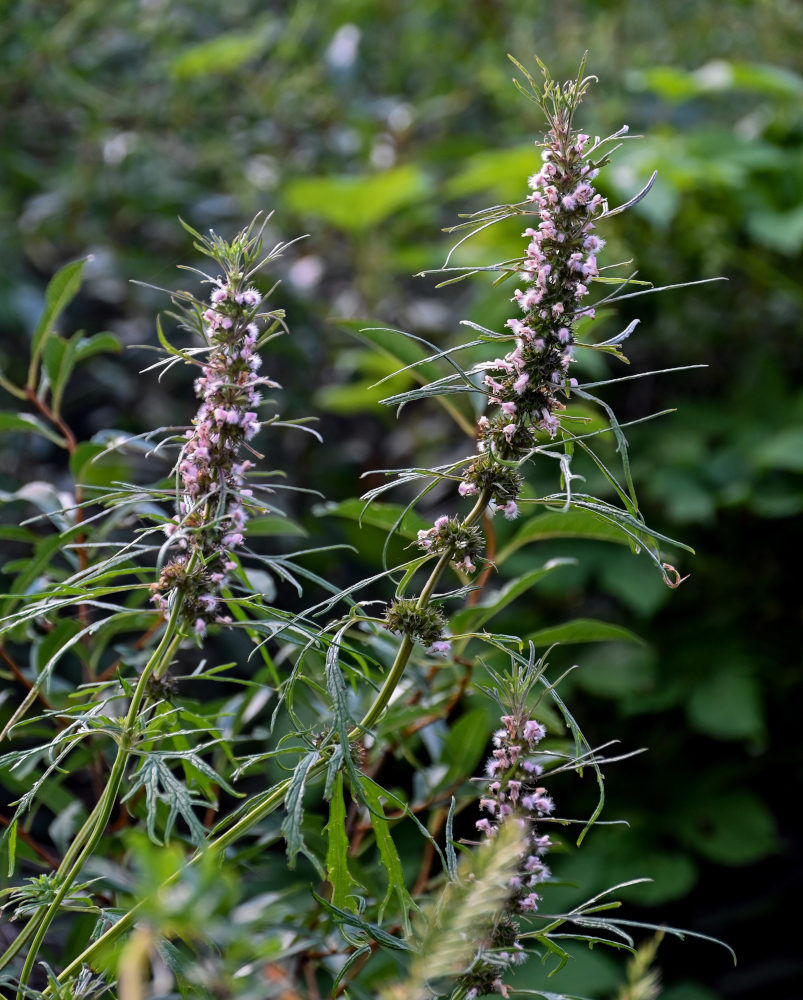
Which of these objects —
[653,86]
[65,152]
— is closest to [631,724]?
[653,86]

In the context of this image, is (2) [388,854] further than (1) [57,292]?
No

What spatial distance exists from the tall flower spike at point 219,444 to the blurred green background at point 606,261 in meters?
0.78

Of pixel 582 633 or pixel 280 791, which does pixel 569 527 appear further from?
pixel 280 791

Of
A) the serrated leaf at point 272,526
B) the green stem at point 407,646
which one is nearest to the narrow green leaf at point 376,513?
the serrated leaf at point 272,526

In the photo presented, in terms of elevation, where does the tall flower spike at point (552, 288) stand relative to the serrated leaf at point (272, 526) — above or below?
above

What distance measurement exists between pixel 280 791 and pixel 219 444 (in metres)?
0.16

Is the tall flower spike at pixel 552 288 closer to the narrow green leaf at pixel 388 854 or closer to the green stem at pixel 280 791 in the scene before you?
the green stem at pixel 280 791

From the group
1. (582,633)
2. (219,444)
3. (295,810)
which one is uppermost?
(219,444)

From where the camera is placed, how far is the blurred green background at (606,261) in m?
1.42

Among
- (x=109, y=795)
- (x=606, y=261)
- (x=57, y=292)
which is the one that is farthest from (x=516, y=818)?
(x=606, y=261)

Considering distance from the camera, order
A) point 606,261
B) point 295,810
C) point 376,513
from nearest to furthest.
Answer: point 295,810, point 376,513, point 606,261

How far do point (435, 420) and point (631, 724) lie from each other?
28.4 inches

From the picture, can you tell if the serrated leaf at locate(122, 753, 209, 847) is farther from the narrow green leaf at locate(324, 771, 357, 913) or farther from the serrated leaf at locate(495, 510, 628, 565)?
the serrated leaf at locate(495, 510, 628, 565)

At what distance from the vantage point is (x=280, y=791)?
0.43 metres
